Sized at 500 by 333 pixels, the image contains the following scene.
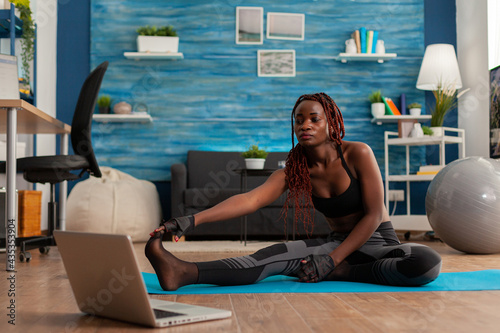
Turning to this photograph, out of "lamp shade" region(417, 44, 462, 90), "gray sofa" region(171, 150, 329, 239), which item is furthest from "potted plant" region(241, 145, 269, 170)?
"lamp shade" region(417, 44, 462, 90)

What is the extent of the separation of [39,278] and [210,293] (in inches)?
36.1

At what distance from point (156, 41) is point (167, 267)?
12.7ft

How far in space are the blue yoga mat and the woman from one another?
0.03m

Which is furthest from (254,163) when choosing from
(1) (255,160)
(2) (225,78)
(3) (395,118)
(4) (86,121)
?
(3) (395,118)

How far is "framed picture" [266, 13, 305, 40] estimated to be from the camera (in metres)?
5.57

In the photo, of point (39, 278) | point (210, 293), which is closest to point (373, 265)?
point (210, 293)

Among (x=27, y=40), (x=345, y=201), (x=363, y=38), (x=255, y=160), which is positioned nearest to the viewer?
(x=345, y=201)

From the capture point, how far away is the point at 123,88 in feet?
18.0

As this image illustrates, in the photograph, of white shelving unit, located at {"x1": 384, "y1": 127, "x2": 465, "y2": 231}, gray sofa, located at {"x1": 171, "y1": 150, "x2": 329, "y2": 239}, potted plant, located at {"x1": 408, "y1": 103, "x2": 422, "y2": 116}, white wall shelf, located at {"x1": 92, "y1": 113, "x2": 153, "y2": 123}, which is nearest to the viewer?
gray sofa, located at {"x1": 171, "y1": 150, "x2": 329, "y2": 239}

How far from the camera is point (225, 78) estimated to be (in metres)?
5.56

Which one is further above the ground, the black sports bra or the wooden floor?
the black sports bra

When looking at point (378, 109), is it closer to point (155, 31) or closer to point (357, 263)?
point (155, 31)

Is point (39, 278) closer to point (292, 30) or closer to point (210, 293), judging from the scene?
point (210, 293)

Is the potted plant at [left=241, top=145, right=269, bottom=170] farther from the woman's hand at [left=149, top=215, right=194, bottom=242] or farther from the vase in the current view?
the woman's hand at [left=149, top=215, right=194, bottom=242]
